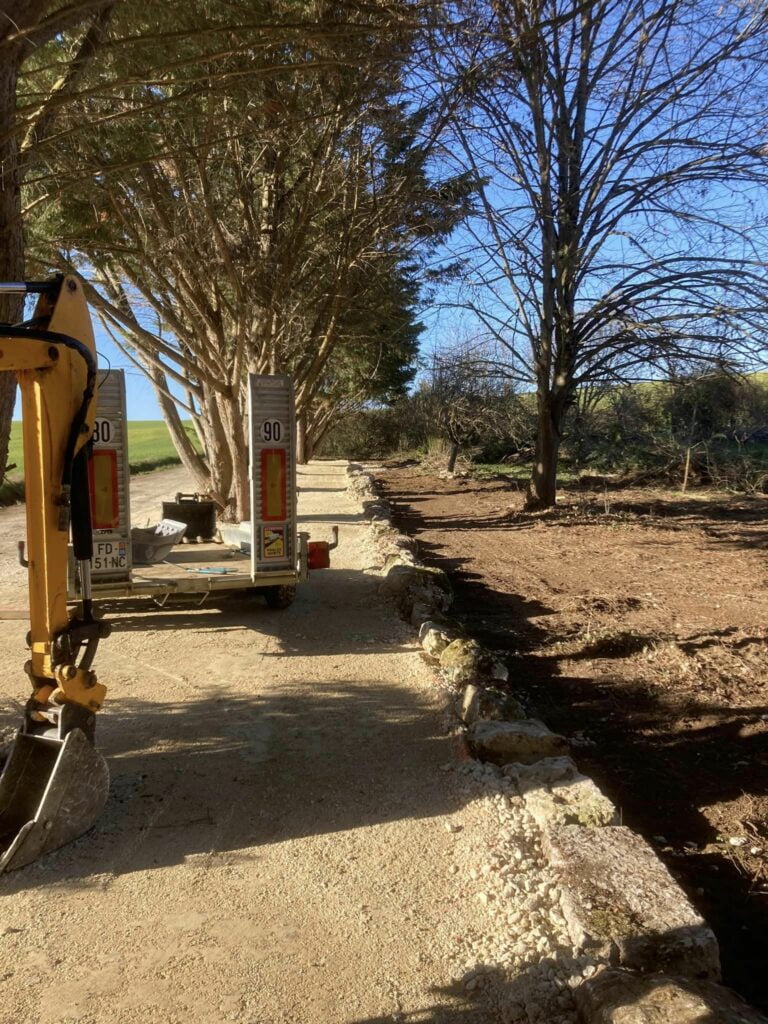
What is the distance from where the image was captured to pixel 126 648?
7754 mm

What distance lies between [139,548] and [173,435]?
936 cm

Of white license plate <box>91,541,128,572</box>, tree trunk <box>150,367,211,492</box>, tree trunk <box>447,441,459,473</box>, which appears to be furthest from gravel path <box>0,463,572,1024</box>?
tree trunk <box>447,441,459,473</box>

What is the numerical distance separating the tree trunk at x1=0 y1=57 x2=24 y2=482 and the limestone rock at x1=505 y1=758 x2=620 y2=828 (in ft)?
11.8

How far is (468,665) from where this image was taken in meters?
6.73

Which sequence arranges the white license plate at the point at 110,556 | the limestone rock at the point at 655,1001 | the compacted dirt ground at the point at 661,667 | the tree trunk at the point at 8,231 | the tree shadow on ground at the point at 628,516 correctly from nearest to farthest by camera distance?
1. the limestone rock at the point at 655,1001
2. the tree trunk at the point at 8,231
3. the compacted dirt ground at the point at 661,667
4. the white license plate at the point at 110,556
5. the tree shadow on ground at the point at 628,516

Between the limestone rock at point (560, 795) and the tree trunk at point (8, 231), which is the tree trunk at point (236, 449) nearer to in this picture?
the tree trunk at point (8, 231)

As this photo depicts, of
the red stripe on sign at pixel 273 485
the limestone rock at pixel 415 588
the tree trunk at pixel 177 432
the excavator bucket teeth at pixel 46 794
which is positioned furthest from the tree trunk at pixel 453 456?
the excavator bucket teeth at pixel 46 794

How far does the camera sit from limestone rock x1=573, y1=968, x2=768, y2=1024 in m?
2.56

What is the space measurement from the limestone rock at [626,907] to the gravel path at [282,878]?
7.4 inches

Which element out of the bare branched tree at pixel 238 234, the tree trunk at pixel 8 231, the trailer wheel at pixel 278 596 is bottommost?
the trailer wheel at pixel 278 596

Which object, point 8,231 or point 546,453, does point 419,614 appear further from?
point 546,453

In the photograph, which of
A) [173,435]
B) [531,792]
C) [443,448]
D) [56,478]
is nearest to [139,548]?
[56,478]

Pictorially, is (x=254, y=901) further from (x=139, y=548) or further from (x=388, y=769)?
(x=139, y=548)

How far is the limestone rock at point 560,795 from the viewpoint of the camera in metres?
4.12
